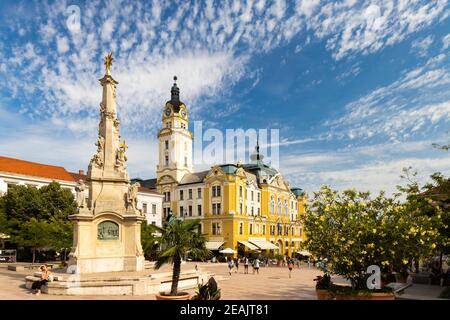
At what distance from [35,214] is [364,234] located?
1421 inches

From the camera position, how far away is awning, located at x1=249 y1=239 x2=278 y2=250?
198 feet

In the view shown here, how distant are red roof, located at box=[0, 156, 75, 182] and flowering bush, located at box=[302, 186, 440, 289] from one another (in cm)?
4532

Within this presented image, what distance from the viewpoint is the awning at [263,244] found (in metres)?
60.3

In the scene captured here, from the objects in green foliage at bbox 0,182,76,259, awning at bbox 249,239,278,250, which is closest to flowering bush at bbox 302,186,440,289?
green foliage at bbox 0,182,76,259

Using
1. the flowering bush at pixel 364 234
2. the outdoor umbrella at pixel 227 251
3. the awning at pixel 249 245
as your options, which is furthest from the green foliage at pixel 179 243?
the awning at pixel 249 245

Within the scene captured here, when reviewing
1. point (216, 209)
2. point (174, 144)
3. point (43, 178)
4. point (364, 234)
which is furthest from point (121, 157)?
point (174, 144)

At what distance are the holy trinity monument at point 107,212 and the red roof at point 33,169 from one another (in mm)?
32601

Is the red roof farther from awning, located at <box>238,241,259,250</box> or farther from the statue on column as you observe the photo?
the statue on column

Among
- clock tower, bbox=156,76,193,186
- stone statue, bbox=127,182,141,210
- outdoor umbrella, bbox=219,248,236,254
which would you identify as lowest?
outdoor umbrella, bbox=219,248,236,254

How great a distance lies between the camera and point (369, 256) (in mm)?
14812

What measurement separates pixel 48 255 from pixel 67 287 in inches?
1119

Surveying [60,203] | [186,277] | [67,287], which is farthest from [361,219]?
[60,203]

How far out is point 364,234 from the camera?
14625 millimetres
